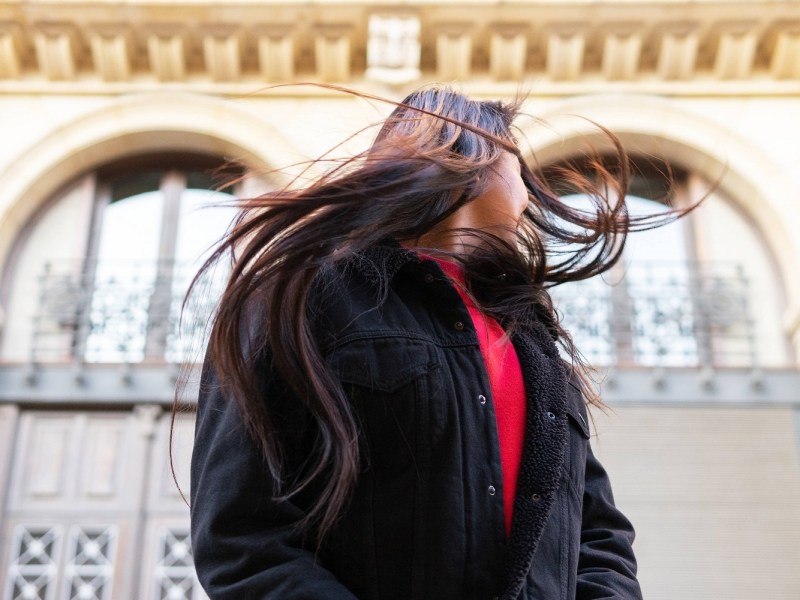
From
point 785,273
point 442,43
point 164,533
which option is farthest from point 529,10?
point 164,533

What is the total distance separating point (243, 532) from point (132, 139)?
7.50m

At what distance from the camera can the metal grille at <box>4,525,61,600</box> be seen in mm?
6578

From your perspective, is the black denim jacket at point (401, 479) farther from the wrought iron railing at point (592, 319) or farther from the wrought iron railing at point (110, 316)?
the wrought iron railing at point (110, 316)

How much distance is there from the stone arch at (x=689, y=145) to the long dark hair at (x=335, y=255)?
6.35 m

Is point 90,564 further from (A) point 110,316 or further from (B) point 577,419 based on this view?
(B) point 577,419

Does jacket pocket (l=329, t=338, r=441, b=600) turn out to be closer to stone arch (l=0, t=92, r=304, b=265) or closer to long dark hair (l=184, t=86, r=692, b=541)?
long dark hair (l=184, t=86, r=692, b=541)

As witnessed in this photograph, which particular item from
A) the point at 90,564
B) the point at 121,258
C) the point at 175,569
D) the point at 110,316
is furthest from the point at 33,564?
the point at 121,258

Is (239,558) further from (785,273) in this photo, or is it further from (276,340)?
(785,273)

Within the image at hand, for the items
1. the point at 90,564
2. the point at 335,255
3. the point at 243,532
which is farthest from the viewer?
the point at 90,564

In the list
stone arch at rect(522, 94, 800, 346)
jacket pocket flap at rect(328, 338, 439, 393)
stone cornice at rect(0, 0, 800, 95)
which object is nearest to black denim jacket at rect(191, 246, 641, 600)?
jacket pocket flap at rect(328, 338, 439, 393)

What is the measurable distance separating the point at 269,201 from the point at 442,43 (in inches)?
283

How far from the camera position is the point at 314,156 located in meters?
7.59

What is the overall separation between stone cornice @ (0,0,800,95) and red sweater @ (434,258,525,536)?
676 centimetres

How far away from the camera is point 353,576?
1133 mm
